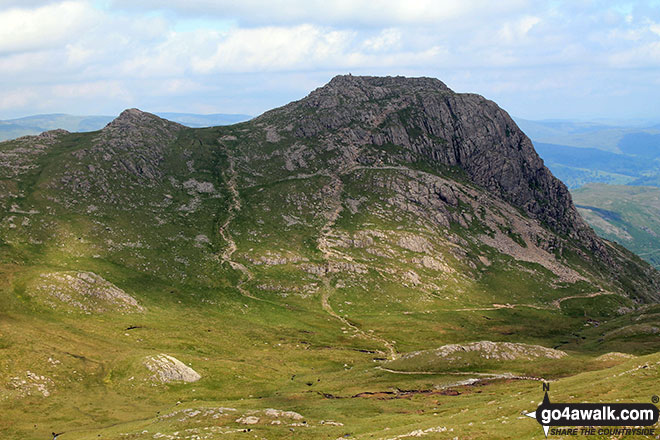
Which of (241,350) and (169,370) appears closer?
(169,370)

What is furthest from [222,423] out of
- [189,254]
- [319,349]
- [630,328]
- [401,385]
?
[630,328]

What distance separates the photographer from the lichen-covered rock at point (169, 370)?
10275 cm

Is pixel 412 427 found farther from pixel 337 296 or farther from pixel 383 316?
pixel 337 296

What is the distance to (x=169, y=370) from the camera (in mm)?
104500

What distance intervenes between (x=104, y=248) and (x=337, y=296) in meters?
97.3

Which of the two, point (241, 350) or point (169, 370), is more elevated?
point (169, 370)

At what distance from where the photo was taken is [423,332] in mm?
166875

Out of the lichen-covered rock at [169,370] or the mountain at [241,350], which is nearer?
the mountain at [241,350]

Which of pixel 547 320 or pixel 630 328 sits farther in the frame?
pixel 547 320

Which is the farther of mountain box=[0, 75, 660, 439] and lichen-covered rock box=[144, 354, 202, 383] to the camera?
lichen-covered rock box=[144, 354, 202, 383]

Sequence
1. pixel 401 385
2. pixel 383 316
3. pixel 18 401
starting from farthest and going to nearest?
pixel 383 316
pixel 401 385
pixel 18 401

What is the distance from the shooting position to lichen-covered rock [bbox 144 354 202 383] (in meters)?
103

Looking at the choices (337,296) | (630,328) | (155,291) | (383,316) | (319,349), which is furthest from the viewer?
(337,296)

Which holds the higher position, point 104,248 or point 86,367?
point 104,248
